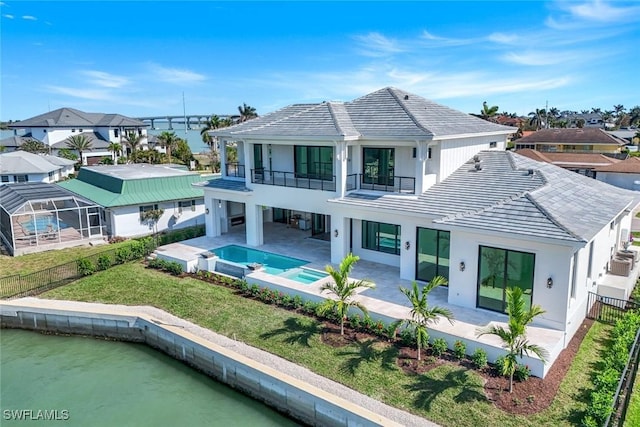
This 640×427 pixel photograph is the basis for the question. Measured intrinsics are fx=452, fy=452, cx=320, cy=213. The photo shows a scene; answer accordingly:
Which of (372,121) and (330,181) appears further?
(330,181)

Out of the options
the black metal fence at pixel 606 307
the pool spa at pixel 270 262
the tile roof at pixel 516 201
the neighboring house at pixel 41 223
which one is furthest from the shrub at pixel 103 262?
the black metal fence at pixel 606 307

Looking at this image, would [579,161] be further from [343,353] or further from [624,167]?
[343,353]

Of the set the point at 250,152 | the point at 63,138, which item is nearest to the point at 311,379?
the point at 250,152

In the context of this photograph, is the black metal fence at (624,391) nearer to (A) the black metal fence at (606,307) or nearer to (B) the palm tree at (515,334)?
(B) the palm tree at (515,334)

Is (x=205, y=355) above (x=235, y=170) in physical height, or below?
below

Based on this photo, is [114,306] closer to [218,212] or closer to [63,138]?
[218,212]

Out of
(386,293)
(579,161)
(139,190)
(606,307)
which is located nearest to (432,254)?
(386,293)
